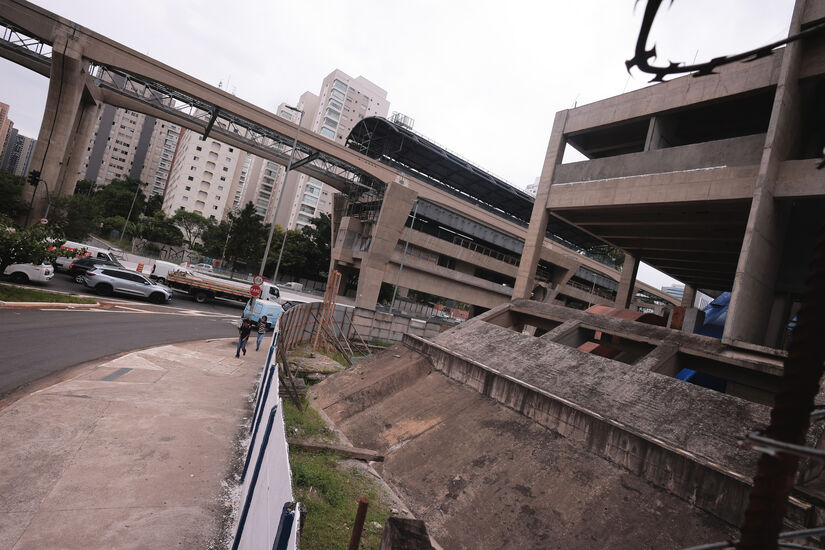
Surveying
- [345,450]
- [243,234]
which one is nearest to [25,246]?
[345,450]

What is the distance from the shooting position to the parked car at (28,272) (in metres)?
18.7

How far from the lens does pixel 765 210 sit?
396 inches

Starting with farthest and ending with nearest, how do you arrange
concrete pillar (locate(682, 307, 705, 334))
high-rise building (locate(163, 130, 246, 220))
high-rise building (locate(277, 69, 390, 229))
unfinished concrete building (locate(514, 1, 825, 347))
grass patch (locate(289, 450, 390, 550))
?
high-rise building (locate(277, 69, 390, 229)) → high-rise building (locate(163, 130, 246, 220)) → concrete pillar (locate(682, 307, 705, 334)) → unfinished concrete building (locate(514, 1, 825, 347)) → grass patch (locate(289, 450, 390, 550))

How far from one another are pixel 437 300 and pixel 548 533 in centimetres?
7939

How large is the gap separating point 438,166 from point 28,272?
36.7 metres

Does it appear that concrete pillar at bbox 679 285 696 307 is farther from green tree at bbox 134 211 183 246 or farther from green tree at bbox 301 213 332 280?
green tree at bbox 134 211 183 246

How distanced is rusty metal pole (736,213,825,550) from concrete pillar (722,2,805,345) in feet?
33.3

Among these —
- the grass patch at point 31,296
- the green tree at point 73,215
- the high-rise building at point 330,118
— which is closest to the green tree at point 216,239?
the green tree at point 73,215

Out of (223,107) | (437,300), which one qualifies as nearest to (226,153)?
(437,300)

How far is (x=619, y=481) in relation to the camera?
17.2 feet

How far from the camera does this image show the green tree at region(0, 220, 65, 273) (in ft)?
51.6

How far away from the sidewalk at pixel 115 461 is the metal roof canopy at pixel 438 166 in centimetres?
3727

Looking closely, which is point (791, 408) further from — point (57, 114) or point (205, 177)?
point (205, 177)

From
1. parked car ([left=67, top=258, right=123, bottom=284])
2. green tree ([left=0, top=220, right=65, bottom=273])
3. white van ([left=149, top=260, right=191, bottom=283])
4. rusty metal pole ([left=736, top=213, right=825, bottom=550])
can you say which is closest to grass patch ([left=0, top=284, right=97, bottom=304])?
green tree ([left=0, top=220, right=65, bottom=273])
